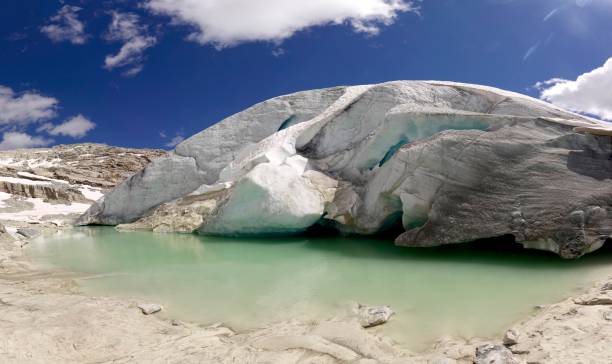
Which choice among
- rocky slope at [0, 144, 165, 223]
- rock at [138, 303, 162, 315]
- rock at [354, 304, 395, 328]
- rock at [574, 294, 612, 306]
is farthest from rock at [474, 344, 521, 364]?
rocky slope at [0, 144, 165, 223]

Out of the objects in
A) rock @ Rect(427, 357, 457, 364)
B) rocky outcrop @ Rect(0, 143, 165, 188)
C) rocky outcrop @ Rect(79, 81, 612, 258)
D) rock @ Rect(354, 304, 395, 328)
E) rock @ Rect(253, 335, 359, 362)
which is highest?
rocky outcrop @ Rect(0, 143, 165, 188)

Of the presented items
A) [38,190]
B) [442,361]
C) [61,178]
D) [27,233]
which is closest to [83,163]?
[61,178]

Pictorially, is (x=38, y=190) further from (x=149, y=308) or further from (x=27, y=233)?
(x=149, y=308)

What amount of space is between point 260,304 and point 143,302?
1161 millimetres

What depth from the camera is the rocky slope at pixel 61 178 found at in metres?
18.6

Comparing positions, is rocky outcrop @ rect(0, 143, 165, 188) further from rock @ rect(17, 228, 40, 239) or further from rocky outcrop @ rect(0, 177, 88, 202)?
rock @ rect(17, 228, 40, 239)

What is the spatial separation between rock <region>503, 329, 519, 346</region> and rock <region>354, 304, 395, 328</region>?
2.85ft

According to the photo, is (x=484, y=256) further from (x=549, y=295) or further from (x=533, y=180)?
(x=549, y=295)

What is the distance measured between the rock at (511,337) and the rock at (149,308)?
284cm

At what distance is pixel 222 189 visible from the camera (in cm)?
1080

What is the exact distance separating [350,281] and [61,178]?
27708 millimetres

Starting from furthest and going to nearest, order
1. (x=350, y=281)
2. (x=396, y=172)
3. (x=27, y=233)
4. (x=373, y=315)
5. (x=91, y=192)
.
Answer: (x=91, y=192)
(x=27, y=233)
(x=396, y=172)
(x=350, y=281)
(x=373, y=315)

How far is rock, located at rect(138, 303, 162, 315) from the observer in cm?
367

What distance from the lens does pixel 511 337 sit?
257 centimetres
